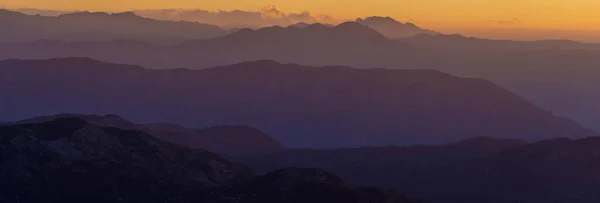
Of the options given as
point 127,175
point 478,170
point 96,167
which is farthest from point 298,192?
point 478,170

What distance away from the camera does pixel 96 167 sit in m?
104

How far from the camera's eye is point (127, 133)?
116625 millimetres

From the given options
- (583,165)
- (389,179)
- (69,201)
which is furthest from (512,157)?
(69,201)

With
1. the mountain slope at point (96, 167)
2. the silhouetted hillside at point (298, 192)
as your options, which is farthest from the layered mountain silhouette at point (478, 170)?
the silhouetted hillside at point (298, 192)

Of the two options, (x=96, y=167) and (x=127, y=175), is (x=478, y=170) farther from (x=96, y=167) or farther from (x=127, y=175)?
(x=96, y=167)

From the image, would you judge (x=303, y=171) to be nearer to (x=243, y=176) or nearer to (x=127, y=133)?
(x=243, y=176)

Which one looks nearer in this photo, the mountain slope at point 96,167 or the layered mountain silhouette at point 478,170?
the mountain slope at point 96,167

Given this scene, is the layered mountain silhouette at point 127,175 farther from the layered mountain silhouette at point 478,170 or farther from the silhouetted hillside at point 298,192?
the layered mountain silhouette at point 478,170

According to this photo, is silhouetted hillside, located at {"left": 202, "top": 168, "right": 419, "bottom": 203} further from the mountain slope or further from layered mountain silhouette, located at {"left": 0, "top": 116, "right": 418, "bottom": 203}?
the mountain slope

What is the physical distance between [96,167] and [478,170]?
70364 mm

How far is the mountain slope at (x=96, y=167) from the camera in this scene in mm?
97438

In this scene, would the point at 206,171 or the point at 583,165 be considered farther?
the point at 583,165

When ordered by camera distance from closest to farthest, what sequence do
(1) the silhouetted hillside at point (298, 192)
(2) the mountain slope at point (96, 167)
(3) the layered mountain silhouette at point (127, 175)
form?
(1) the silhouetted hillside at point (298, 192), (3) the layered mountain silhouette at point (127, 175), (2) the mountain slope at point (96, 167)

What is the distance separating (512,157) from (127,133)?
69946 mm
